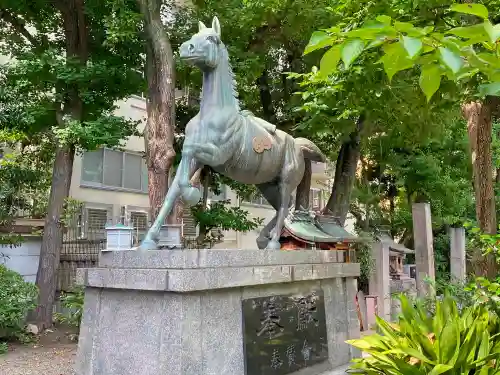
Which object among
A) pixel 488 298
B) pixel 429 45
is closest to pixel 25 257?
pixel 488 298

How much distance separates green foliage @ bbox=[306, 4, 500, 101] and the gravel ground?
8562mm

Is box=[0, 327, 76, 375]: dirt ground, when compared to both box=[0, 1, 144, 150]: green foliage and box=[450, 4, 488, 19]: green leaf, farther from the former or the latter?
box=[450, 4, 488, 19]: green leaf

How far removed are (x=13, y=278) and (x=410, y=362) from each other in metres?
8.78

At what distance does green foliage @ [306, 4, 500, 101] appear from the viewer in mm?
1748

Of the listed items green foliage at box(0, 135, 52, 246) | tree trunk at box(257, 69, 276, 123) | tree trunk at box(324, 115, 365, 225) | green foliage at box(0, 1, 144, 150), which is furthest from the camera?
tree trunk at box(257, 69, 276, 123)

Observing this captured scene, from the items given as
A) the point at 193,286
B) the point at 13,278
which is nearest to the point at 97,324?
the point at 193,286

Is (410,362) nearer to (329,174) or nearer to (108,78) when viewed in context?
(108,78)

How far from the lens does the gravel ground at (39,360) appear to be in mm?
8703

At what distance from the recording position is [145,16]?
10352 mm

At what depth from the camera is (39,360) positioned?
9508mm

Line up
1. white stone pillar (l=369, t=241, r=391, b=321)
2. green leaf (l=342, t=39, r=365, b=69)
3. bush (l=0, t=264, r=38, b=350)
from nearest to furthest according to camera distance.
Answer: green leaf (l=342, t=39, r=365, b=69) < bush (l=0, t=264, r=38, b=350) < white stone pillar (l=369, t=241, r=391, b=321)

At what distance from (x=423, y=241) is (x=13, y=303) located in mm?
9592

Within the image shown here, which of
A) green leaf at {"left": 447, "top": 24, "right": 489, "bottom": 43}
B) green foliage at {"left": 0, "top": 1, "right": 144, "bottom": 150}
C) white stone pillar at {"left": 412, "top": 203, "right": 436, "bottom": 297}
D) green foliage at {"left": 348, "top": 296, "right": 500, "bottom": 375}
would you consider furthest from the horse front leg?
white stone pillar at {"left": 412, "top": 203, "right": 436, "bottom": 297}

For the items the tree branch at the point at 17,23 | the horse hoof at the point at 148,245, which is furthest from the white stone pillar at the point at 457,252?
the tree branch at the point at 17,23
